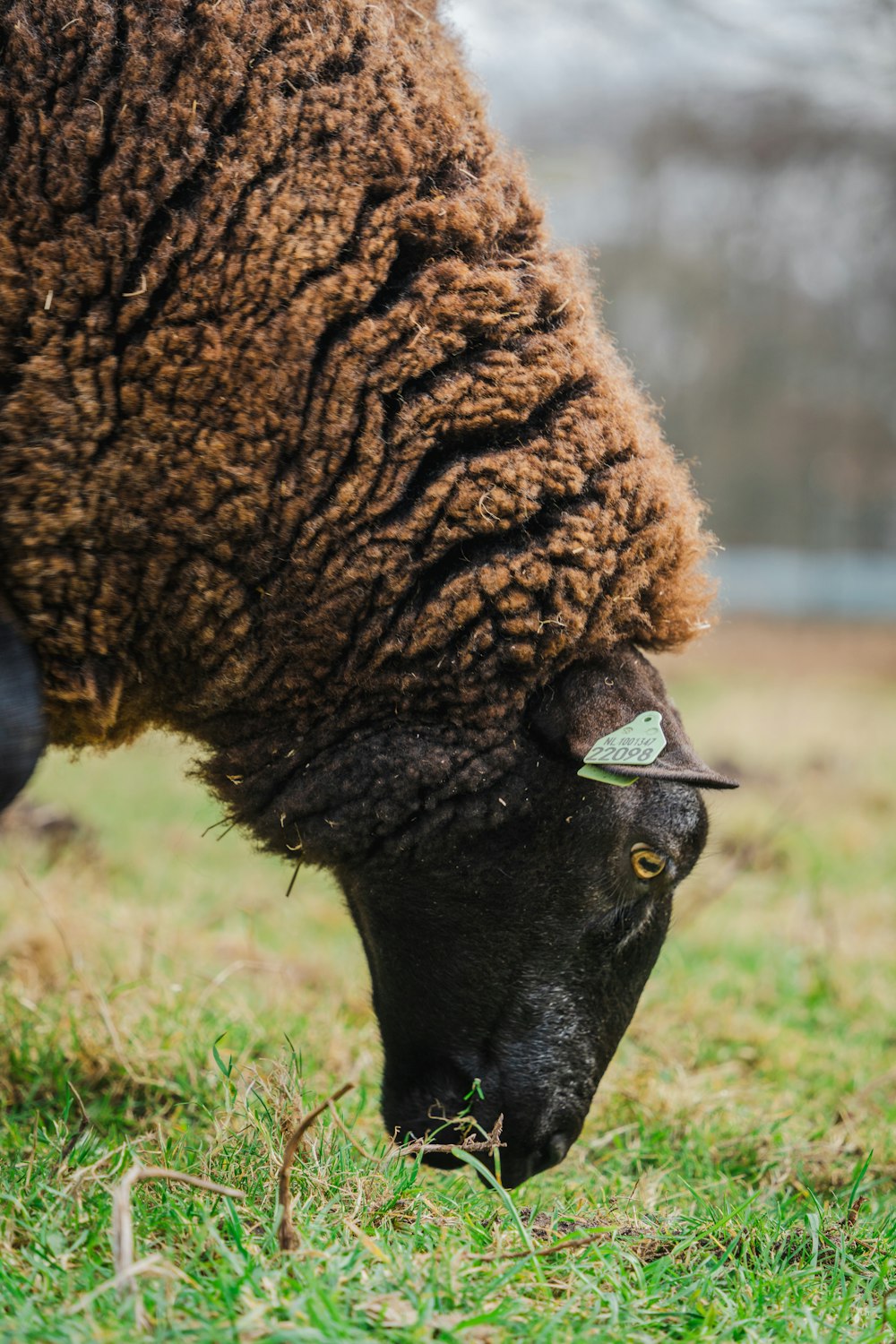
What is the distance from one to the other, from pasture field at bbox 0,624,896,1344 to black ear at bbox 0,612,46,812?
66cm

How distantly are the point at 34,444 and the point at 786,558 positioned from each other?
24051 mm

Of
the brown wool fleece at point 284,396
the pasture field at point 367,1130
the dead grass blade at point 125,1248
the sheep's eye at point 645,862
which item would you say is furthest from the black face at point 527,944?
the dead grass blade at point 125,1248

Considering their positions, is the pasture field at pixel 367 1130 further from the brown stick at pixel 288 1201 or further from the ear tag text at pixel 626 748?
the ear tag text at pixel 626 748

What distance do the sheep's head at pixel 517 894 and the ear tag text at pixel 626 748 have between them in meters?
0.03

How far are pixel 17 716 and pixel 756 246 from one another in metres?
21.5

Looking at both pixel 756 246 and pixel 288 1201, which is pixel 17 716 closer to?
pixel 288 1201

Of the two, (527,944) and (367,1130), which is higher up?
(527,944)

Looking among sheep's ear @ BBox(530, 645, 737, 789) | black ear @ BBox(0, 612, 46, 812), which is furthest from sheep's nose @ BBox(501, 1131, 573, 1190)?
black ear @ BBox(0, 612, 46, 812)

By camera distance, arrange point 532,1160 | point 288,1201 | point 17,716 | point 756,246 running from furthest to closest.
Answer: point 756,246 → point 532,1160 → point 17,716 → point 288,1201

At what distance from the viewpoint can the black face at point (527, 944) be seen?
9.24ft

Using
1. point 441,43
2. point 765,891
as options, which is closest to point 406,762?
point 441,43

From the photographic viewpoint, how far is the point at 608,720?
2756 mm

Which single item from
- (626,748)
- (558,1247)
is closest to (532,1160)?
(558,1247)

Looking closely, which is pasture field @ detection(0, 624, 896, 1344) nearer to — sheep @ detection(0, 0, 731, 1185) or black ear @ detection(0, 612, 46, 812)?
sheep @ detection(0, 0, 731, 1185)
